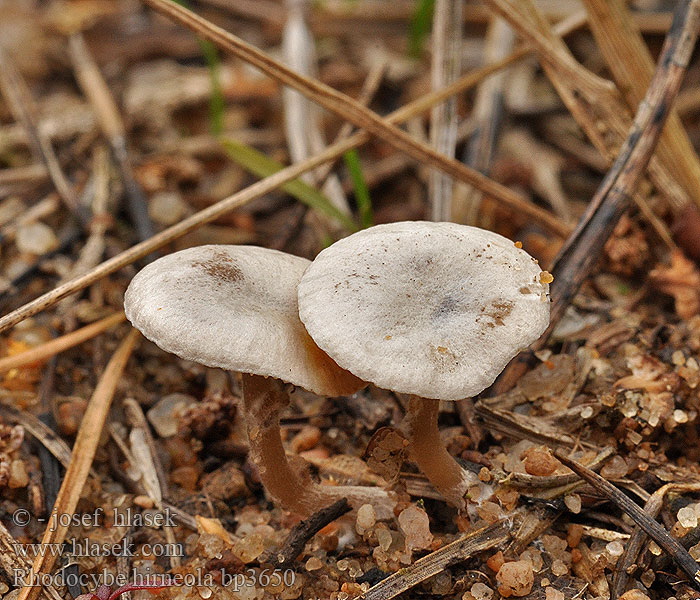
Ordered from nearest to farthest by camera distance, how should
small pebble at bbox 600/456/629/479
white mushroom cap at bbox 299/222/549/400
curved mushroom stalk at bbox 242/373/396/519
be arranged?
1. white mushroom cap at bbox 299/222/549/400
2. curved mushroom stalk at bbox 242/373/396/519
3. small pebble at bbox 600/456/629/479

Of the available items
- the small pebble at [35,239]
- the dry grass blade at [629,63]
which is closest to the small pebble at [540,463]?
the dry grass blade at [629,63]

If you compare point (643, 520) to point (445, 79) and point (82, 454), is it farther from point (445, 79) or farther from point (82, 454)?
point (445, 79)

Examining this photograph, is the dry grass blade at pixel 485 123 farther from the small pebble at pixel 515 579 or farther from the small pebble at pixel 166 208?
the small pebble at pixel 515 579

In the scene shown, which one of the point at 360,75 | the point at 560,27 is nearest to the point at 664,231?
the point at 560,27

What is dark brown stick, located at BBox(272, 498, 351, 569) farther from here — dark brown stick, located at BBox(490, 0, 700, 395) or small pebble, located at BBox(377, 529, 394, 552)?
dark brown stick, located at BBox(490, 0, 700, 395)

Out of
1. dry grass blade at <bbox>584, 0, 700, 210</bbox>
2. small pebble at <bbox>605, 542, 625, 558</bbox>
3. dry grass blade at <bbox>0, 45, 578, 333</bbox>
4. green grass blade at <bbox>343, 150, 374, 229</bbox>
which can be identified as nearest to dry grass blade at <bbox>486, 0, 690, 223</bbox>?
dry grass blade at <bbox>584, 0, 700, 210</bbox>

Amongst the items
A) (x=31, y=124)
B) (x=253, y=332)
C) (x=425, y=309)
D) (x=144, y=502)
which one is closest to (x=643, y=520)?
(x=425, y=309)

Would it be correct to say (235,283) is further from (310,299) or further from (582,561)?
(582,561)
